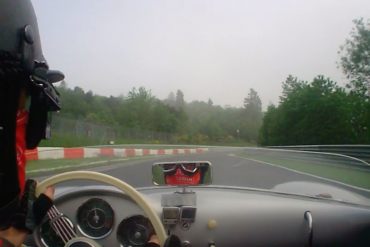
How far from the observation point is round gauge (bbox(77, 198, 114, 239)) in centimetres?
268

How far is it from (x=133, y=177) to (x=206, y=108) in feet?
3.78

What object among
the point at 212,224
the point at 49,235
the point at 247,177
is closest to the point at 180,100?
the point at 247,177

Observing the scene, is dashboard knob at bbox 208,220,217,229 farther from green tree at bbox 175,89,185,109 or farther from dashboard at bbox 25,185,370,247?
green tree at bbox 175,89,185,109

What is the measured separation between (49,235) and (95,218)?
33 cm

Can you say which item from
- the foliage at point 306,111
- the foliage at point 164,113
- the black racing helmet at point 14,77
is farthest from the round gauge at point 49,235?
the foliage at point 306,111

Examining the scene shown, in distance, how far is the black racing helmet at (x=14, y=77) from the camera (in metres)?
1.29

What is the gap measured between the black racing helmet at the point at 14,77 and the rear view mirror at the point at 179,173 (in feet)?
4.11

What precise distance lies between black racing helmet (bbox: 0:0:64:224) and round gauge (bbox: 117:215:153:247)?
1.31 meters

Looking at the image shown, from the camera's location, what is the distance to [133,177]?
3883mm

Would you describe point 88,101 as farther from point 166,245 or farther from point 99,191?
point 166,245

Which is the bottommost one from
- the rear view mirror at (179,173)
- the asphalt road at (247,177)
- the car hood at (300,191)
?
the car hood at (300,191)

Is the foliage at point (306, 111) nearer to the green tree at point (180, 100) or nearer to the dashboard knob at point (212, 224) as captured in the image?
the green tree at point (180, 100)

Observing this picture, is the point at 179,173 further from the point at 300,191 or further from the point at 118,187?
the point at 300,191

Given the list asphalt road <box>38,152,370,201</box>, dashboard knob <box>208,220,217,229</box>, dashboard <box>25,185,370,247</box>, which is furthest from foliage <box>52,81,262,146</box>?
dashboard knob <box>208,220,217,229</box>
